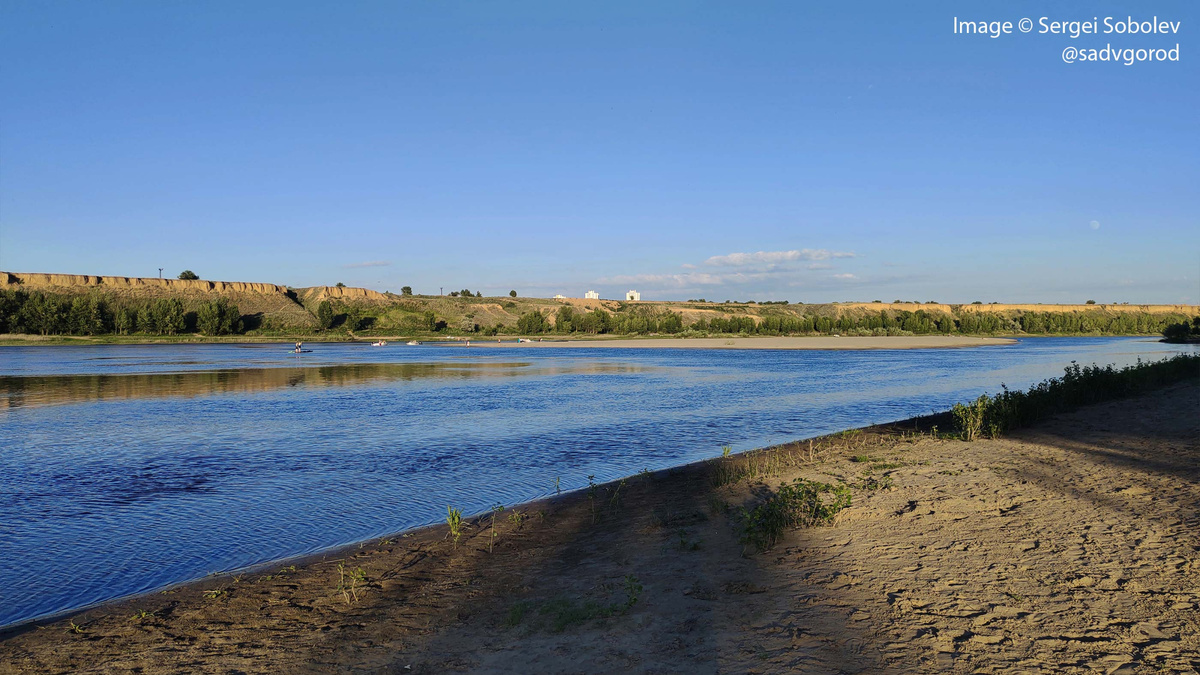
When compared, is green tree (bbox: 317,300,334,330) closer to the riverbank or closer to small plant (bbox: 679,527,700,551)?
the riverbank

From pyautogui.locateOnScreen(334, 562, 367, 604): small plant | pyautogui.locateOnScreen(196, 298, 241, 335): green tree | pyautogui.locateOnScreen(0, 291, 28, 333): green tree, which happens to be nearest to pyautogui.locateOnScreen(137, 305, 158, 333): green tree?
pyautogui.locateOnScreen(196, 298, 241, 335): green tree

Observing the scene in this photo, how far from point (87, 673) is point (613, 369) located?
48837mm

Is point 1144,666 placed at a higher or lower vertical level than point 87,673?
higher

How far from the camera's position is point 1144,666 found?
17.0 ft

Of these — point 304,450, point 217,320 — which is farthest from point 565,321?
point 304,450

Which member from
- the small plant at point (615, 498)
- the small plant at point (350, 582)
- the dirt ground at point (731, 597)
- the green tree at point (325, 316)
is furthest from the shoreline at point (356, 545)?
the green tree at point (325, 316)

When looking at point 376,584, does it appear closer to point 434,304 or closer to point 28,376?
point 28,376

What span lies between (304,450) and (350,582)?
37.7 ft

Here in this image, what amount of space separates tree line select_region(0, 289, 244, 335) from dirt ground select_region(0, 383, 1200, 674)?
446ft

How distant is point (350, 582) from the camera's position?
8797 millimetres

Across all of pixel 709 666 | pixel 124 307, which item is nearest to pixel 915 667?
pixel 709 666

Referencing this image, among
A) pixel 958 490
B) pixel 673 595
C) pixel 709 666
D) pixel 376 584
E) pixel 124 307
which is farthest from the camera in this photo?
pixel 124 307

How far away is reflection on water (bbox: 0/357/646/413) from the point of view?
3434 centimetres

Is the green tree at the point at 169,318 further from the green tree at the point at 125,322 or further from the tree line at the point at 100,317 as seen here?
the green tree at the point at 125,322
